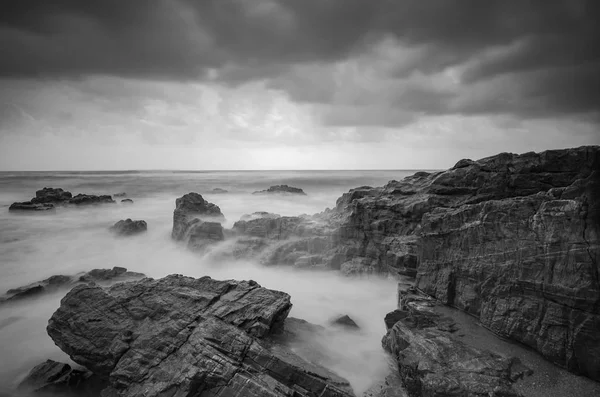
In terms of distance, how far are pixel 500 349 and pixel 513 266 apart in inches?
115

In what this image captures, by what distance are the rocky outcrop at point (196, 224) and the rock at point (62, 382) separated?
14.9 m

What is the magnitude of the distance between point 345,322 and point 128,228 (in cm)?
2990

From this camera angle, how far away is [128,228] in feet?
115

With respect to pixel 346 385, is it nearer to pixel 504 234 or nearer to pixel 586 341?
pixel 586 341

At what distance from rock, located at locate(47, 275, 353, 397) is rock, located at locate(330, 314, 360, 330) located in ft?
12.7

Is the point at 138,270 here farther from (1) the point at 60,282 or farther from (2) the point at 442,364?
(2) the point at 442,364

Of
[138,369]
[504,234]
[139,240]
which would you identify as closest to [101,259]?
[139,240]

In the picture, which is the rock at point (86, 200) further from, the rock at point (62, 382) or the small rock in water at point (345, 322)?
the small rock in water at point (345, 322)

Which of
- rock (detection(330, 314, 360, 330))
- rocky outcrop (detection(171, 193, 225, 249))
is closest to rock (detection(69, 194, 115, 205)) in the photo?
rocky outcrop (detection(171, 193, 225, 249))

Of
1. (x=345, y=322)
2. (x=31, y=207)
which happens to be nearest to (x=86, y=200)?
(x=31, y=207)

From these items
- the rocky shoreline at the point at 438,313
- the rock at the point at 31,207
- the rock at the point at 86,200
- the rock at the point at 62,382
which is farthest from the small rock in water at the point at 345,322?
the rock at the point at 86,200

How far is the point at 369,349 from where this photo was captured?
1361 cm

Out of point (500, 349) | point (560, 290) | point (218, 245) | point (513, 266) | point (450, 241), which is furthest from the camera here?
point (218, 245)

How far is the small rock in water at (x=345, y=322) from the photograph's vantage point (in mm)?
15570
